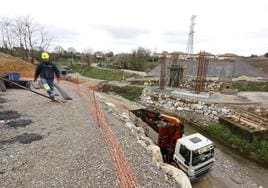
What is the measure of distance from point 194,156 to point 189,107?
12.0 meters

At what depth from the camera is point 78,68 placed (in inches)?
2270

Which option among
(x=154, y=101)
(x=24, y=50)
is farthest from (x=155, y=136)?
(x=24, y=50)

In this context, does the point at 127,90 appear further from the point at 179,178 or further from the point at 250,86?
the point at 179,178

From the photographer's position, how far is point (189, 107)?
1928 cm

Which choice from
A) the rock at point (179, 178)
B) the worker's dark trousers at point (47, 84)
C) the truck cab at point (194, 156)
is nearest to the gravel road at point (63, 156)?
the rock at point (179, 178)

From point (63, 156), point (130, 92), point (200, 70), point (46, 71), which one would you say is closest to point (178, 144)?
point (63, 156)

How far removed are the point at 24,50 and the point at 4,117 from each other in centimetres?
4100

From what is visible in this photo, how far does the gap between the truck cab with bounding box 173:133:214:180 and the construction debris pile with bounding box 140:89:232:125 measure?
27.1 feet

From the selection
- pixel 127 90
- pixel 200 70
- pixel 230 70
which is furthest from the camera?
pixel 230 70

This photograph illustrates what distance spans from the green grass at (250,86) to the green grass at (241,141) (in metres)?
13.0

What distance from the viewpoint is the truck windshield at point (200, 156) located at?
7652 mm

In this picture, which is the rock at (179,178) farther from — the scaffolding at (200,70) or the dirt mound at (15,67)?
the dirt mound at (15,67)

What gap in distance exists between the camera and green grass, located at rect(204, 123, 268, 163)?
11.9 meters

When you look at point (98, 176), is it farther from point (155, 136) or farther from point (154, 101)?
point (154, 101)
